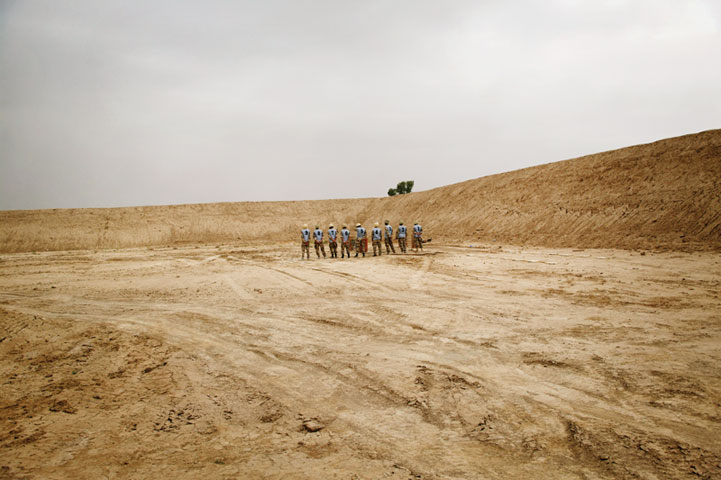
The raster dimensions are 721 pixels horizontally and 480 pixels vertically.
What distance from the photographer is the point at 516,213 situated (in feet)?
99.6

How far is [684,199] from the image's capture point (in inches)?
808

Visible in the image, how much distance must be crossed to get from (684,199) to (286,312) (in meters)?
22.9

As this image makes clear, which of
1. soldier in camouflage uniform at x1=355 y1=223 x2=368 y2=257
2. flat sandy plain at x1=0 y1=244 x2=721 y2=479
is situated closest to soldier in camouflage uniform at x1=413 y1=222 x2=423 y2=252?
soldier in camouflage uniform at x1=355 y1=223 x2=368 y2=257

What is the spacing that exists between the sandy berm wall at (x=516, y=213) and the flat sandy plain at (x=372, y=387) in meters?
13.2

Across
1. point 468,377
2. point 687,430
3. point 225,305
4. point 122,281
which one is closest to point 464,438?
point 468,377

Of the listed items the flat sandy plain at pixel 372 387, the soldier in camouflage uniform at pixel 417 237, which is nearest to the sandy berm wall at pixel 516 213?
the soldier in camouflage uniform at pixel 417 237

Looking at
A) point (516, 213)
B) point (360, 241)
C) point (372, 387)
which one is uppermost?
point (516, 213)

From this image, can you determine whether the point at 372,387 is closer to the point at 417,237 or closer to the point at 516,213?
the point at 417,237

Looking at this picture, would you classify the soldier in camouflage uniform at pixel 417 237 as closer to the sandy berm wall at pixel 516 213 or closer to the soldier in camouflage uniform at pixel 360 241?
the soldier in camouflage uniform at pixel 360 241

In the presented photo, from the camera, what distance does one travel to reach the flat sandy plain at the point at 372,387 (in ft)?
10.8

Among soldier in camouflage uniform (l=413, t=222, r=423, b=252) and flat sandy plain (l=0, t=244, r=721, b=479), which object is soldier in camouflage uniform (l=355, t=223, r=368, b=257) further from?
flat sandy plain (l=0, t=244, r=721, b=479)

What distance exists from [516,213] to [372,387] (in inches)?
1132

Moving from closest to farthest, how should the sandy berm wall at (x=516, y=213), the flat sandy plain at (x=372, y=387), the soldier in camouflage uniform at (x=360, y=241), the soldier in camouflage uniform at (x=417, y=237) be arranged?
1. the flat sandy plain at (x=372, y=387)
2. the sandy berm wall at (x=516, y=213)
3. the soldier in camouflage uniform at (x=360, y=241)
4. the soldier in camouflage uniform at (x=417, y=237)

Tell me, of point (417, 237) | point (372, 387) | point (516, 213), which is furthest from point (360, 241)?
point (372, 387)
